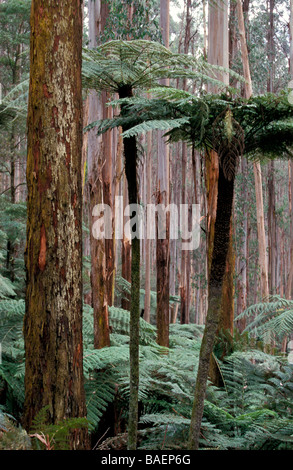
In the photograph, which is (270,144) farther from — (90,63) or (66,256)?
(66,256)

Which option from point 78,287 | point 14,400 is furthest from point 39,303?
point 14,400

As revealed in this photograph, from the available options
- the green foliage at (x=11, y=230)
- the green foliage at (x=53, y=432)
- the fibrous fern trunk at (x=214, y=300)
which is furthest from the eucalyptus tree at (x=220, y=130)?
the green foliage at (x=11, y=230)

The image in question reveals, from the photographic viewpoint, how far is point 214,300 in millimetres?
2148

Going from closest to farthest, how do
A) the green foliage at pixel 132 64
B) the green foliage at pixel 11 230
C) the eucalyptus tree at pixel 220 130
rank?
the eucalyptus tree at pixel 220 130 < the green foliage at pixel 132 64 < the green foliage at pixel 11 230

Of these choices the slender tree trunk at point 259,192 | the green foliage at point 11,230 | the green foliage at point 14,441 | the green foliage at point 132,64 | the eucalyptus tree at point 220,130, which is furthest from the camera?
the slender tree trunk at point 259,192

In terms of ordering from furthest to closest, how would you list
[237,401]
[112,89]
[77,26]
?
[237,401] → [112,89] → [77,26]

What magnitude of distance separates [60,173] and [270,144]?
44.5 inches

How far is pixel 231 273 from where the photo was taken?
4602 millimetres

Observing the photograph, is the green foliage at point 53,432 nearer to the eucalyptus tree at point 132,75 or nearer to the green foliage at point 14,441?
the green foliage at point 14,441

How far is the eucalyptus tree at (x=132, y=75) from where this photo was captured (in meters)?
2.27

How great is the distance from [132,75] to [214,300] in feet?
4.25

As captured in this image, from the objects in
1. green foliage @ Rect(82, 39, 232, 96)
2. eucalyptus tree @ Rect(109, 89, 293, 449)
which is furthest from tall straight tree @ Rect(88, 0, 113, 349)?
eucalyptus tree @ Rect(109, 89, 293, 449)

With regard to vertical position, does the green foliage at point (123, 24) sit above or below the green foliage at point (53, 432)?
above

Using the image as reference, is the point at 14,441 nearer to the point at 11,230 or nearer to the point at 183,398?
the point at 183,398
